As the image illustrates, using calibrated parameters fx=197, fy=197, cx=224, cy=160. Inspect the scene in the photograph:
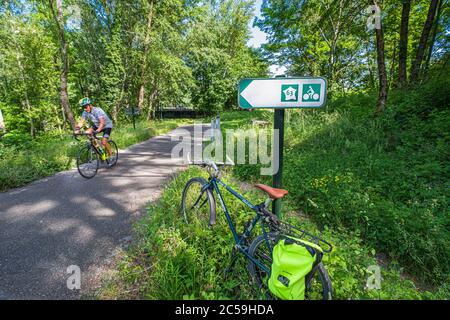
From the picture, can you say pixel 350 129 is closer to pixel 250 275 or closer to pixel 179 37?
pixel 250 275

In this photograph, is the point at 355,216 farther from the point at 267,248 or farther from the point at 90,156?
the point at 90,156

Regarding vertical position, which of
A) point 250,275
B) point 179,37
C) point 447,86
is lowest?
point 250,275

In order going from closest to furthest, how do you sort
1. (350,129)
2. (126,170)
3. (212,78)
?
1. (126,170)
2. (350,129)
3. (212,78)

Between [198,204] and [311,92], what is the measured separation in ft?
7.06

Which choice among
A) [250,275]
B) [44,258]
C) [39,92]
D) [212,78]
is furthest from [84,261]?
[212,78]

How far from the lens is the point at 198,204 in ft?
9.70

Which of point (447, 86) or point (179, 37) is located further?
point (179, 37)

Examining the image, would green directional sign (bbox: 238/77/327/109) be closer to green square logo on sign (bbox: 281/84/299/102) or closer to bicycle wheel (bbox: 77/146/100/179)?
green square logo on sign (bbox: 281/84/299/102)

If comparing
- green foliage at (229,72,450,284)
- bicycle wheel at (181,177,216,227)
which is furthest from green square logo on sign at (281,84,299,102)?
green foliage at (229,72,450,284)

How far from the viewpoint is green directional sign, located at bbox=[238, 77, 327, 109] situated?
150cm

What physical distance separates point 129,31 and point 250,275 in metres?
19.4

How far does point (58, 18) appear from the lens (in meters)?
8.48

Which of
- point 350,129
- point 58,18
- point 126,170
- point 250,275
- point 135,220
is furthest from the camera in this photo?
point 58,18

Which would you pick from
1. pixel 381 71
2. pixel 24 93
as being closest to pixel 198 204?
pixel 381 71
